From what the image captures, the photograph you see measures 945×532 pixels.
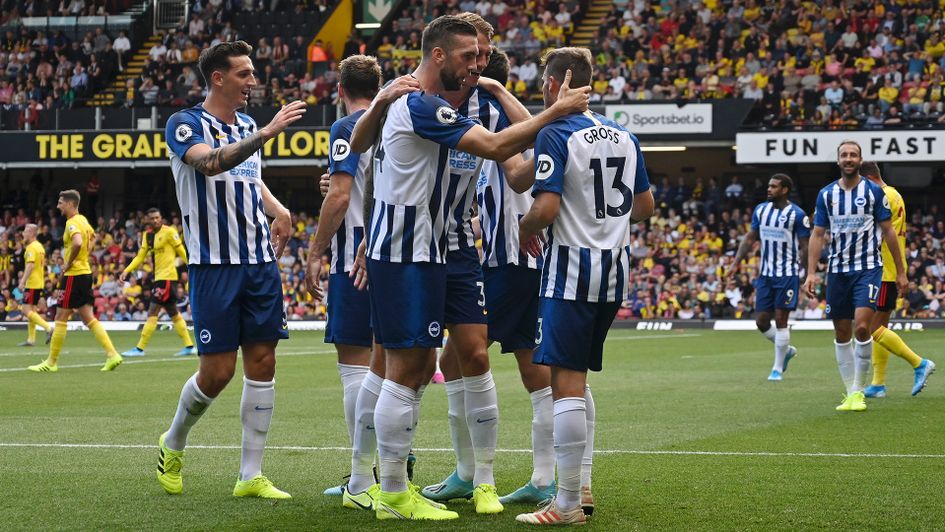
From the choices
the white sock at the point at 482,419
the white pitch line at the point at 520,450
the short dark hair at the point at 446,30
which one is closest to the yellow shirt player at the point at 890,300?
the white pitch line at the point at 520,450

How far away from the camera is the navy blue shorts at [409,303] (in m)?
5.92

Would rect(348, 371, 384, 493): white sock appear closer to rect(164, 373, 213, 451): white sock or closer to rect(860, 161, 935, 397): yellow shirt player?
rect(164, 373, 213, 451): white sock

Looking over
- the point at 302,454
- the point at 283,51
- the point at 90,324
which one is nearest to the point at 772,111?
the point at 283,51

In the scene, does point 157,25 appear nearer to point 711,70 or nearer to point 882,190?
point 711,70

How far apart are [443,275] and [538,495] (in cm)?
129

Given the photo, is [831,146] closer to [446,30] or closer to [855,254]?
[855,254]

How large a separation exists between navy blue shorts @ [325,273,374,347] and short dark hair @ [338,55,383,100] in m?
1.03

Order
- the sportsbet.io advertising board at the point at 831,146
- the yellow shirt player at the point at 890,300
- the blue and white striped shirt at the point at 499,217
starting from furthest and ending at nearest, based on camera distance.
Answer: the sportsbet.io advertising board at the point at 831,146
the yellow shirt player at the point at 890,300
the blue and white striped shirt at the point at 499,217

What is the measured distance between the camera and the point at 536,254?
6.33 meters

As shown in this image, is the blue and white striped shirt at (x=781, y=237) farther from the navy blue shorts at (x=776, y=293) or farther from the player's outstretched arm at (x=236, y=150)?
the player's outstretched arm at (x=236, y=150)

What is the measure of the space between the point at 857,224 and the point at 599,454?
4.53m

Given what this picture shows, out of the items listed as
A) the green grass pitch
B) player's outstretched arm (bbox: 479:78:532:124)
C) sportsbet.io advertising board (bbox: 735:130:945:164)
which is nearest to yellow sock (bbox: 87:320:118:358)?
the green grass pitch

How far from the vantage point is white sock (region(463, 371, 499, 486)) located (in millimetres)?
6336

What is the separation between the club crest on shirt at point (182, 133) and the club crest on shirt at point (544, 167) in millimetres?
1974
